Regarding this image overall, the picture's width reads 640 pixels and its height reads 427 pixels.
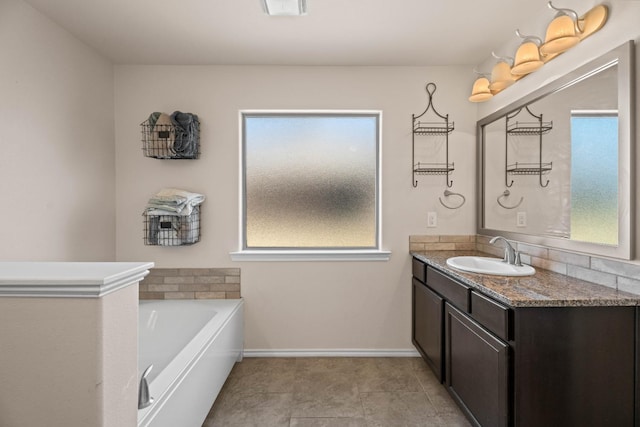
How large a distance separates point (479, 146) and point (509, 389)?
1.91m

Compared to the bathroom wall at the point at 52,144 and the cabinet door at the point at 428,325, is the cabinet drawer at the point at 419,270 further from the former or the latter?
the bathroom wall at the point at 52,144

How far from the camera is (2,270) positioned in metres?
0.96

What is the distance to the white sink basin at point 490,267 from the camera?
1812 mm

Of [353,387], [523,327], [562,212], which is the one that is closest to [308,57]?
[562,212]

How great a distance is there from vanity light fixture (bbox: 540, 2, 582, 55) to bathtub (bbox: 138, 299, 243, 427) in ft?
8.01

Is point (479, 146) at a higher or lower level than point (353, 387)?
higher

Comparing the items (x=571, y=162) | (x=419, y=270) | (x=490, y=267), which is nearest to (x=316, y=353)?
(x=419, y=270)

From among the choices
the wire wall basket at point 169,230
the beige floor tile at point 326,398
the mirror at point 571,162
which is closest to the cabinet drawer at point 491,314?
the mirror at point 571,162

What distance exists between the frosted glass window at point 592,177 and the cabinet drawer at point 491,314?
1.99ft

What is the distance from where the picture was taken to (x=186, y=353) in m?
1.78

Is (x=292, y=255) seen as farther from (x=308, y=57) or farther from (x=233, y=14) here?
(x=233, y=14)

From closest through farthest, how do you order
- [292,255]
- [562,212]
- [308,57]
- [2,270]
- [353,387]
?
[2,270] < [562,212] < [353,387] < [308,57] < [292,255]

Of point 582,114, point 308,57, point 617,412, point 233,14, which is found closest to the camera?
point 617,412

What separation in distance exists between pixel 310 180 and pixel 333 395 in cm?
164
